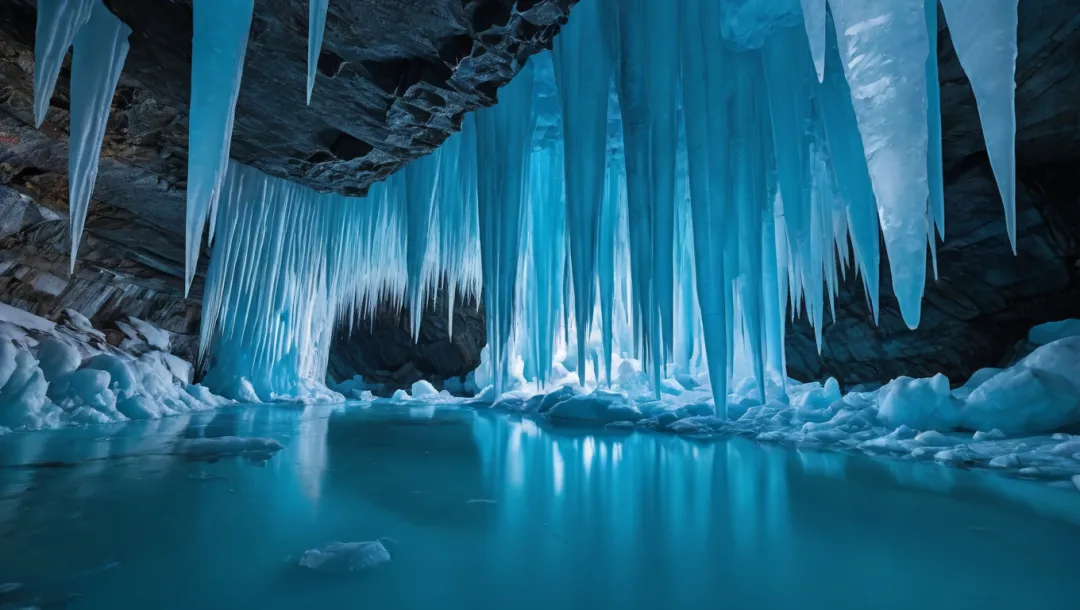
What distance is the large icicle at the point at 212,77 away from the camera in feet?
10.5

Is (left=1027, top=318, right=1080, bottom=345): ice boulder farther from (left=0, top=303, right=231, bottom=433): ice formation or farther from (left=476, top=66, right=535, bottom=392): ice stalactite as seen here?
(left=0, top=303, right=231, bottom=433): ice formation

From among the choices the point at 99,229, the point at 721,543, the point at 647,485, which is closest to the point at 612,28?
the point at 647,485

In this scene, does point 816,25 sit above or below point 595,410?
above

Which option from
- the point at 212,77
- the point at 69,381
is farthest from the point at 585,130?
the point at 69,381

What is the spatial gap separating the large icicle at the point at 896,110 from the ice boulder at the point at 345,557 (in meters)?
2.18

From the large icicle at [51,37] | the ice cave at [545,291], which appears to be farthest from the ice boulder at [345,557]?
the large icicle at [51,37]

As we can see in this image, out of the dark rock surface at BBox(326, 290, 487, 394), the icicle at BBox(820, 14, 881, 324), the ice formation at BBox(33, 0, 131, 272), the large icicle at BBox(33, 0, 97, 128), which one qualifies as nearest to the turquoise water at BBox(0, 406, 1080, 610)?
the icicle at BBox(820, 14, 881, 324)

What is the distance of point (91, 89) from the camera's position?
13.7 ft

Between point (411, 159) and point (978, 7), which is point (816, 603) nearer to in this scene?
point (978, 7)

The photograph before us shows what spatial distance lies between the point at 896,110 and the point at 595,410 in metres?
6.04

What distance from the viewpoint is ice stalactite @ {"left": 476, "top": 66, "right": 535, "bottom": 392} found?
609 centimetres

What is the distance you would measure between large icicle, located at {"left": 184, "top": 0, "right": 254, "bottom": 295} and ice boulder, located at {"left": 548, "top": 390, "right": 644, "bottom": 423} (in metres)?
5.47

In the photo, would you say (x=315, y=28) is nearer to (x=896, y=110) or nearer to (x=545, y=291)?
(x=896, y=110)

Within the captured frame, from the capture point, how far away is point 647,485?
3.05 m
